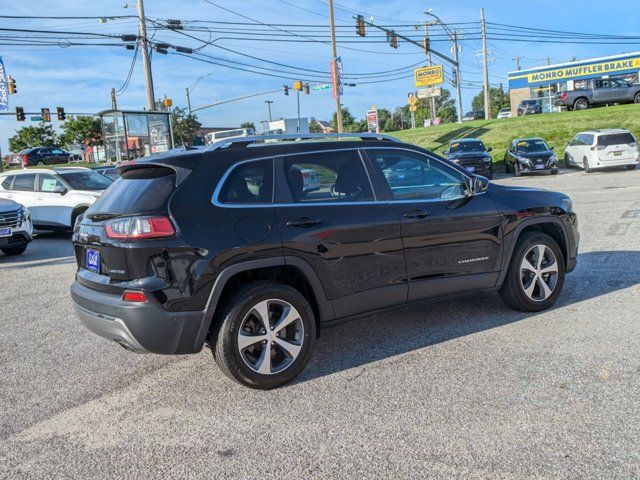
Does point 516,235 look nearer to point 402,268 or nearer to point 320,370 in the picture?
point 402,268

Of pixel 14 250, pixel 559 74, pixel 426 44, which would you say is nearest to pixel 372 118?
pixel 559 74

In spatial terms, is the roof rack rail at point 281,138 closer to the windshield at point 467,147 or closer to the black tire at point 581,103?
the windshield at point 467,147

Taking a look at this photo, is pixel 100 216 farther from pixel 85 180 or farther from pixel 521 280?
pixel 85 180

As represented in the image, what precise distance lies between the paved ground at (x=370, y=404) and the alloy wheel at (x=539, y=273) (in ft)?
0.77

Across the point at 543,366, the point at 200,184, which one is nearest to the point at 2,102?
the point at 200,184

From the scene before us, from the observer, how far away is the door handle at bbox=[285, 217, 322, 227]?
165 inches

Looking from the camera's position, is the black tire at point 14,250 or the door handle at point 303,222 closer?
the door handle at point 303,222

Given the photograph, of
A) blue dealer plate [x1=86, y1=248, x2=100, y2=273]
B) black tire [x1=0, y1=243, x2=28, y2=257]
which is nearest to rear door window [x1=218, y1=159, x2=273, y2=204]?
blue dealer plate [x1=86, y1=248, x2=100, y2=273]

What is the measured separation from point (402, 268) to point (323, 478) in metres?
2.05

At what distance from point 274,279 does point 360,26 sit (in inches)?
1079

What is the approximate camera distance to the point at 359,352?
479cm

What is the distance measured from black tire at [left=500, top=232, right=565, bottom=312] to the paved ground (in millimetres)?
129

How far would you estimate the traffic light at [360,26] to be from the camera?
29.1 metres

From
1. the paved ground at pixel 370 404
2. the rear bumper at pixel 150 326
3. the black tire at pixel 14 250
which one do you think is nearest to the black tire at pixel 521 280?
the paved ground at pixel 370 404
